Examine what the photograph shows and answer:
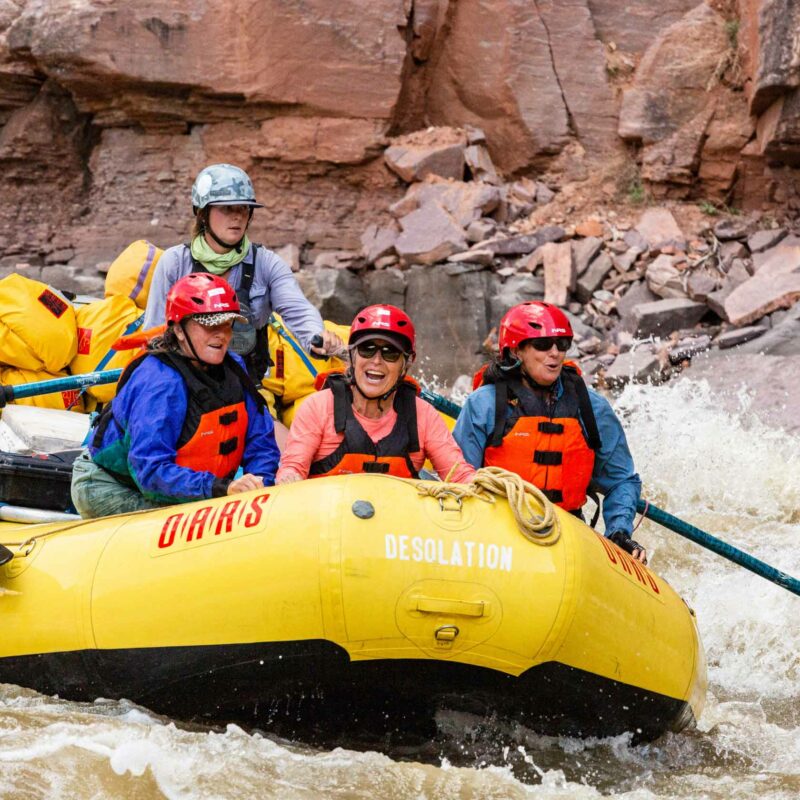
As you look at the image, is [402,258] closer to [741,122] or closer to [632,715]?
[741,122]

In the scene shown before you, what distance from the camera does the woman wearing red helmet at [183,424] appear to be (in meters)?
4.09

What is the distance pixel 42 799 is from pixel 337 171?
9.34m

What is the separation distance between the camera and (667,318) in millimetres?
10156

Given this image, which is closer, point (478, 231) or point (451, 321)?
point (451, 321)

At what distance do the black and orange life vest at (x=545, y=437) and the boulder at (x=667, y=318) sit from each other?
5.69 meters

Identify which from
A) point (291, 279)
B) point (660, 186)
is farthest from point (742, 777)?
point (660, 186)

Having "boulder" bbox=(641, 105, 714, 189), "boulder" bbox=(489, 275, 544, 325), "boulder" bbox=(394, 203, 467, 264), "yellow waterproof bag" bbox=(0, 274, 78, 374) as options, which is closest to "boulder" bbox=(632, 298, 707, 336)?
"boulder" bbox=(489, 275, 544, 325)

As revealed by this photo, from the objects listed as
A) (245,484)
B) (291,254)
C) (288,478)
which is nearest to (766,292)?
(291,254)

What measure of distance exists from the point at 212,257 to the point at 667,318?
18.9 feet

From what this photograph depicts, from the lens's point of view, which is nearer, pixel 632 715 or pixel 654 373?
pixel 632 715

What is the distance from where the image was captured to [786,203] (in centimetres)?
1144

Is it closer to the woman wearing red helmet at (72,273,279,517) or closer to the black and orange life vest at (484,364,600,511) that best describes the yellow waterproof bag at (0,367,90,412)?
the woman wearing red helmet at (72,273,279,517)

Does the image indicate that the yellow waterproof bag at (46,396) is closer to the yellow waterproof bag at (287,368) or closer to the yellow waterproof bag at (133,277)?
the yellow waterproof bag at (133,277)

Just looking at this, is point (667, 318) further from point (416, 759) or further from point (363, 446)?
point (416, 759)
